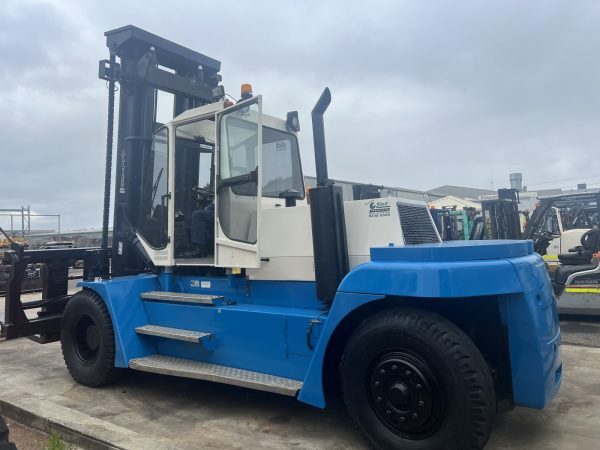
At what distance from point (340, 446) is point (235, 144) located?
2789 mm

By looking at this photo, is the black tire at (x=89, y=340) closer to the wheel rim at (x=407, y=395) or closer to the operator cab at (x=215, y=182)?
the operator cab at (x=215, y=182)

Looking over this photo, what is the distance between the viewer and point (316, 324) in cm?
387

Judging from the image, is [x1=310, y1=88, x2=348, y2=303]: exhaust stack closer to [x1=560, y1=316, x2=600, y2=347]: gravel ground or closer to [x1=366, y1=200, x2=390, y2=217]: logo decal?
[x1=366, y1=200, x2=390, y2=217]: logo decal

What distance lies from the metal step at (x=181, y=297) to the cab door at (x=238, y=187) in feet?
1.10

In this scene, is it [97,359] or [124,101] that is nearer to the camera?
[97,359]

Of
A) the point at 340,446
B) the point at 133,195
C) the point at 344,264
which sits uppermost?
the point at 133,195

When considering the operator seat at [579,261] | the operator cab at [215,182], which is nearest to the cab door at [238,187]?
the operator cab at [215,182]

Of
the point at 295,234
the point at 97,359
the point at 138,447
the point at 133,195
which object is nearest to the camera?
the point at 138,447

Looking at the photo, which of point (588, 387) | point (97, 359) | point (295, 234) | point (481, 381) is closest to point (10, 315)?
point (97, 359)

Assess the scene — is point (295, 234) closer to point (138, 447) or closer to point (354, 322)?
point (354, 322)

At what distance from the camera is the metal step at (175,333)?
14.8ft

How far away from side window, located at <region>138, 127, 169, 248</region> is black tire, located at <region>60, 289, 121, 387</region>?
90cm

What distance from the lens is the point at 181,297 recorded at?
4.85 m

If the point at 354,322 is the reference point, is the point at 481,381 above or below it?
below
